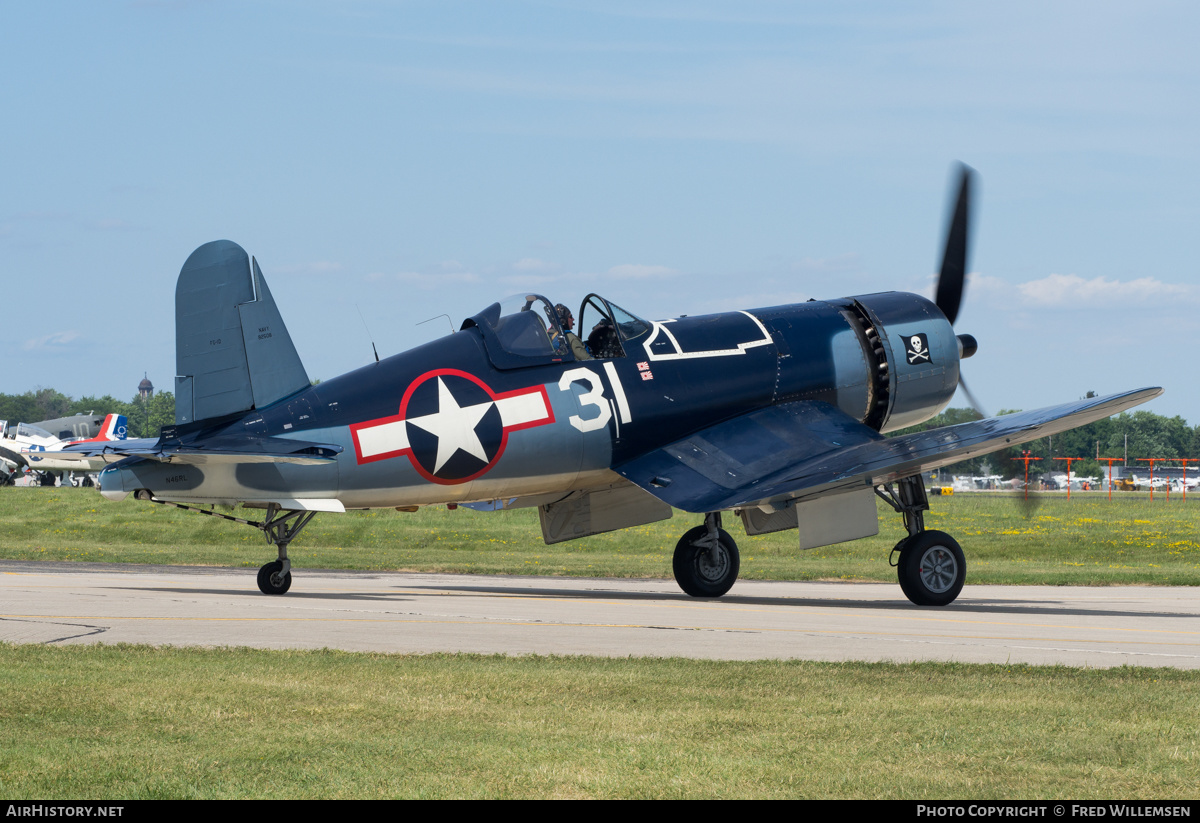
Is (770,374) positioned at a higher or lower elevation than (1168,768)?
higher

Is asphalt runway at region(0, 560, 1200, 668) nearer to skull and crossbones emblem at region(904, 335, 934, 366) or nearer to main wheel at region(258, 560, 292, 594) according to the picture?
main wheel at region(258, 560, 292, 594)

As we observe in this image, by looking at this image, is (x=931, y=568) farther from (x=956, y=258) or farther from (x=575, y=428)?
(x=956, y=258)

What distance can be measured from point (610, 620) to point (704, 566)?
4.64 m

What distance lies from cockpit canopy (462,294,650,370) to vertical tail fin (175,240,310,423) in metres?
2.60

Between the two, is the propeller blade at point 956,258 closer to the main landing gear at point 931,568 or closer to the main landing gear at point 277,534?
the main landing gear at point 931,568

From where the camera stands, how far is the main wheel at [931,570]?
1664cm

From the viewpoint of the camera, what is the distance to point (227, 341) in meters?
16.0

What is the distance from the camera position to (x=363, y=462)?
15.8 meters

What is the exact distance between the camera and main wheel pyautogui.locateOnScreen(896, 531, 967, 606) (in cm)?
1664

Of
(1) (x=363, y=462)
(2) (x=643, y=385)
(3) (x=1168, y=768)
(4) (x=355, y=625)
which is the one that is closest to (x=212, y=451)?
(1) (x=363, y=462)

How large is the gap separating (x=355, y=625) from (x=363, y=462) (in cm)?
306

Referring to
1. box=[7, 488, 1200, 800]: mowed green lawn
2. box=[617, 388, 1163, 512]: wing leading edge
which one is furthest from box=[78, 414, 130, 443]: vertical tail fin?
box=[7, 488, 1200, 800]: mowed green lawn

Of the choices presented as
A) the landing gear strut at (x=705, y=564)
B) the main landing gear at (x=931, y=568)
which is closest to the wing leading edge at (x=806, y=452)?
the main landing gear at (x=931, y=568)
